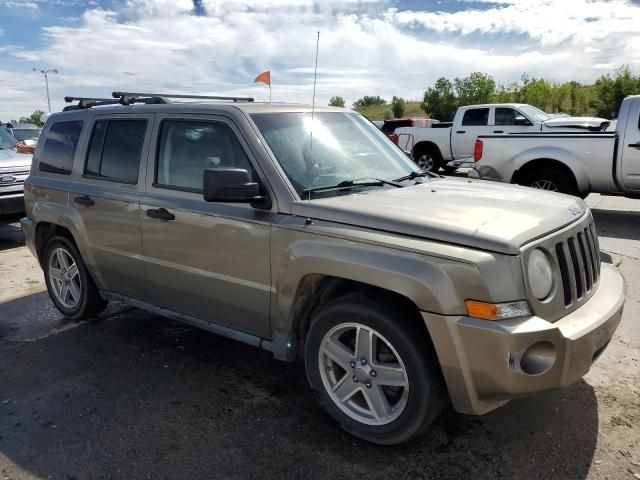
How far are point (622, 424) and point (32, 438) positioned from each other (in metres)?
3.43

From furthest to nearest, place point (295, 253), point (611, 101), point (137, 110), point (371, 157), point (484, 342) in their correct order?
point (611, 101)
point (137, 110)
point (371, 157)
point (295, 253)
point (484, 342)

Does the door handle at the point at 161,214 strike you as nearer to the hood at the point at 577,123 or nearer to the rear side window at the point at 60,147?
the rear side window at the point at 60,147

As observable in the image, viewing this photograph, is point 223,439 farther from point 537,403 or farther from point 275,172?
point 537,403

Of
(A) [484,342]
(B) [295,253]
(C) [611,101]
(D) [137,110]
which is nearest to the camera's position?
(A) [484,342]

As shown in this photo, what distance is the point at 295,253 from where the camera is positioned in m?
3.11

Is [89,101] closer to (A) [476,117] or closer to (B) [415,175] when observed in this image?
(B) [415,175]

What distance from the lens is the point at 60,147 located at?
Result: 4887 millimetres

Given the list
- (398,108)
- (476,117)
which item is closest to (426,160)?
(476,117)

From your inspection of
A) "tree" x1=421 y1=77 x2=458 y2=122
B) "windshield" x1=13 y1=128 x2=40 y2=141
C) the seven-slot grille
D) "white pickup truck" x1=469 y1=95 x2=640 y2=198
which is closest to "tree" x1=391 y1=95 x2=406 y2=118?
"tree" x1=421 y1=77 x2=458 y2=122

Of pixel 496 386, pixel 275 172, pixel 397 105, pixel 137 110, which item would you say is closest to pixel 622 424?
pixel 496 386

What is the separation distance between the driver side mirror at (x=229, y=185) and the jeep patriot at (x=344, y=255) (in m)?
0.01

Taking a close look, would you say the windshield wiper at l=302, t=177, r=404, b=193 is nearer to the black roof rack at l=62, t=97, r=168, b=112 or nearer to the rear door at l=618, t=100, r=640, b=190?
the black roof rack at l=62, t=97, r=168, b=112

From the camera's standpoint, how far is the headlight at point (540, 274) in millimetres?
2605

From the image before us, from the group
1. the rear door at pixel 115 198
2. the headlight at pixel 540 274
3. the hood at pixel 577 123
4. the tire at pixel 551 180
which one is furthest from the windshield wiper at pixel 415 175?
the hood at pixel 577 123
